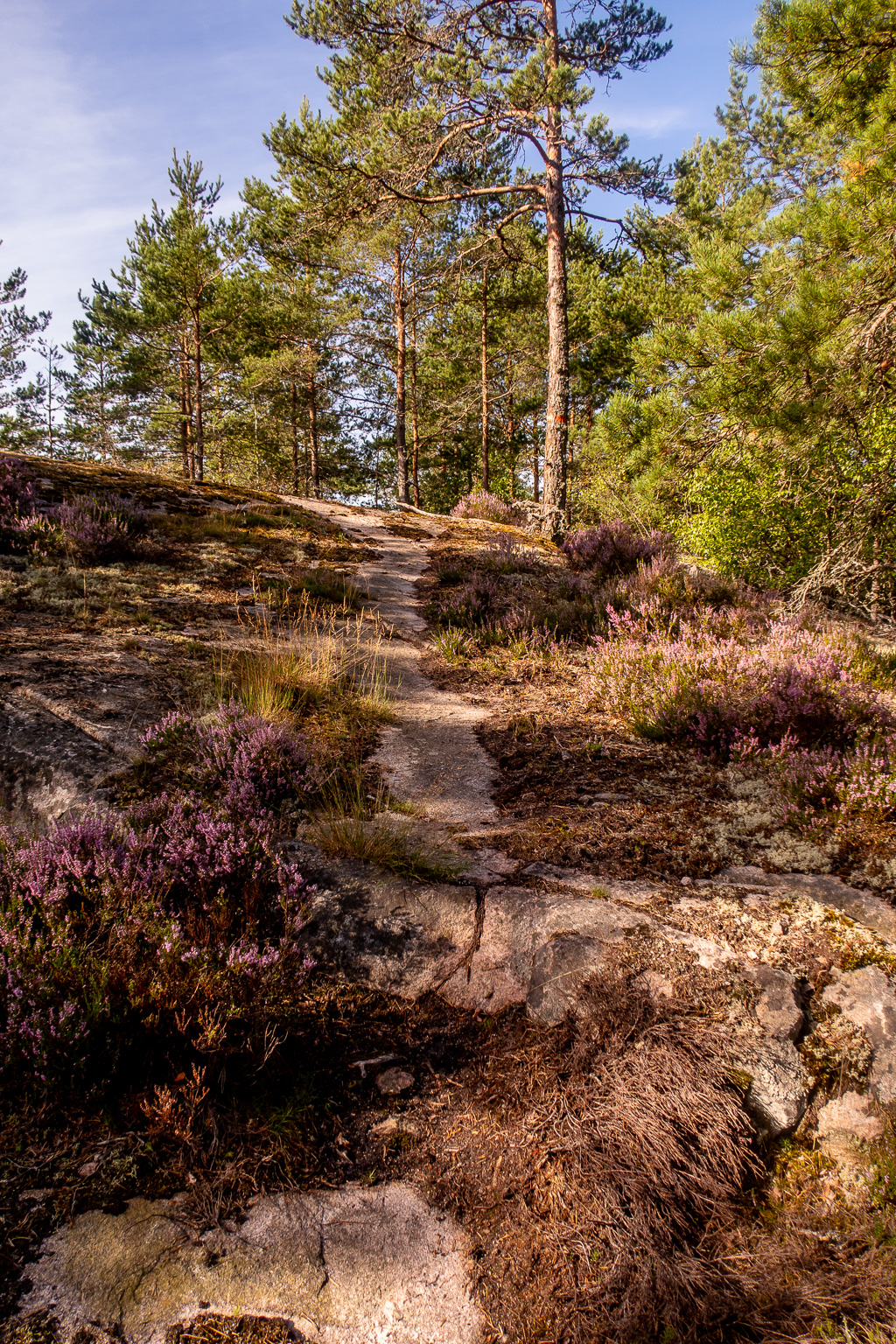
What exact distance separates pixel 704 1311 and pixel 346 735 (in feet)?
11.7

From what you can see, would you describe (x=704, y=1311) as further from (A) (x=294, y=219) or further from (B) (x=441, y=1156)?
(A) (x=294, y=219)

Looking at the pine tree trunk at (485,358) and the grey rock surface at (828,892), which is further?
the pine tree trunk at (485,358)

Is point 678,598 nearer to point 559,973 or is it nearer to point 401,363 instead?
point 559,973

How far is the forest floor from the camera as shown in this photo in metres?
1.77

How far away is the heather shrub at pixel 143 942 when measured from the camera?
7.09 feet

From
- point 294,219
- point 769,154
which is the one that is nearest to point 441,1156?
point 294,219

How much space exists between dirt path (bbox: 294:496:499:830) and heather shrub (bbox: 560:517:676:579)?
2533mm

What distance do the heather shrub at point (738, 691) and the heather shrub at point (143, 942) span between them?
3.03 m

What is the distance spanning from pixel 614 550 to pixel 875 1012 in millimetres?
7430

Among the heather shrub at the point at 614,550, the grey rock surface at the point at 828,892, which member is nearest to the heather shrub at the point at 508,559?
the heather shrub at the point at 614,550

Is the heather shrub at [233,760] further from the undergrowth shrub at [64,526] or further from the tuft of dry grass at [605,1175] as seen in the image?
the undergrowth shrub at [64,526]

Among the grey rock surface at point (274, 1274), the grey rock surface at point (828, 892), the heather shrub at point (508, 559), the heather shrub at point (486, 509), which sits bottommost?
the grey rock surface at point (274, 1274)

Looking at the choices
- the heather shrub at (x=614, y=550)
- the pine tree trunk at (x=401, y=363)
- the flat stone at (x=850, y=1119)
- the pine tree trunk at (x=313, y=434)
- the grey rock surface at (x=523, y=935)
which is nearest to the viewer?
the flat stone at (x=850, y=1119)

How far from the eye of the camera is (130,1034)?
221 centimetres
